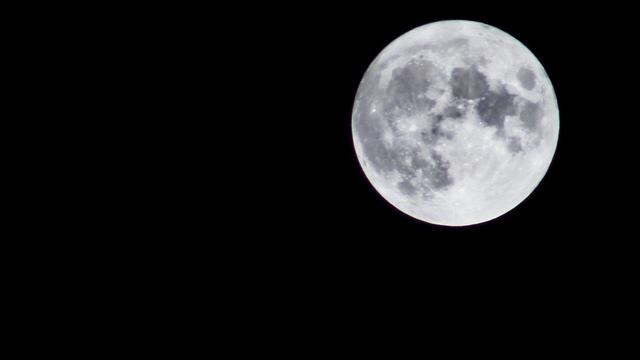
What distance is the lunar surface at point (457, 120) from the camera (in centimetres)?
439

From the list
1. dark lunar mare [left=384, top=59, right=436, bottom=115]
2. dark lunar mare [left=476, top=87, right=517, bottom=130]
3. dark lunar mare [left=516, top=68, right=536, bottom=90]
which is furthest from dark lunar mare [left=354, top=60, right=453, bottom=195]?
dark lunar mare [left=516, top=68, right=536, bottom=90]

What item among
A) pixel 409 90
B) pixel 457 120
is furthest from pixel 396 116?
pixel 457 120

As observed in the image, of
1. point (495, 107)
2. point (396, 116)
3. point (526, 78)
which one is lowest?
point (396, 116)

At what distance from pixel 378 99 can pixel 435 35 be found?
2.15 ft

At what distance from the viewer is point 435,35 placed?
186 inches

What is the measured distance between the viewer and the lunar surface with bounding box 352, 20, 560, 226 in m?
4.39

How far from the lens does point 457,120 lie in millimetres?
4355

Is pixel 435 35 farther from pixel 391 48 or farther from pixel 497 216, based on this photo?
pixel 497 216

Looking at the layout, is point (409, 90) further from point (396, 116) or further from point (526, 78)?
point (526, 78)

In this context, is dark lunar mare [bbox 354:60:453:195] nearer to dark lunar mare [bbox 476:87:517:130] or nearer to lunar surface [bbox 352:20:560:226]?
lunar surface [bbox 352:20:560:226]

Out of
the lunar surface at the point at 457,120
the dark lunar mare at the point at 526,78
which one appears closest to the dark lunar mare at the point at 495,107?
the lunar surface at the point at 457,120

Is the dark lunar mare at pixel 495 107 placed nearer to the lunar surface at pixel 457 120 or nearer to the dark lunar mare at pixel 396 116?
the lunar surface at pixel 457 120

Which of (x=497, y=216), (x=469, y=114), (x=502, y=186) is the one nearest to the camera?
(x=469, y=114)

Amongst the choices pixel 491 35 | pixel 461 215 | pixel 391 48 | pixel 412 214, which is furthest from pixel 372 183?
pixel 491 35
